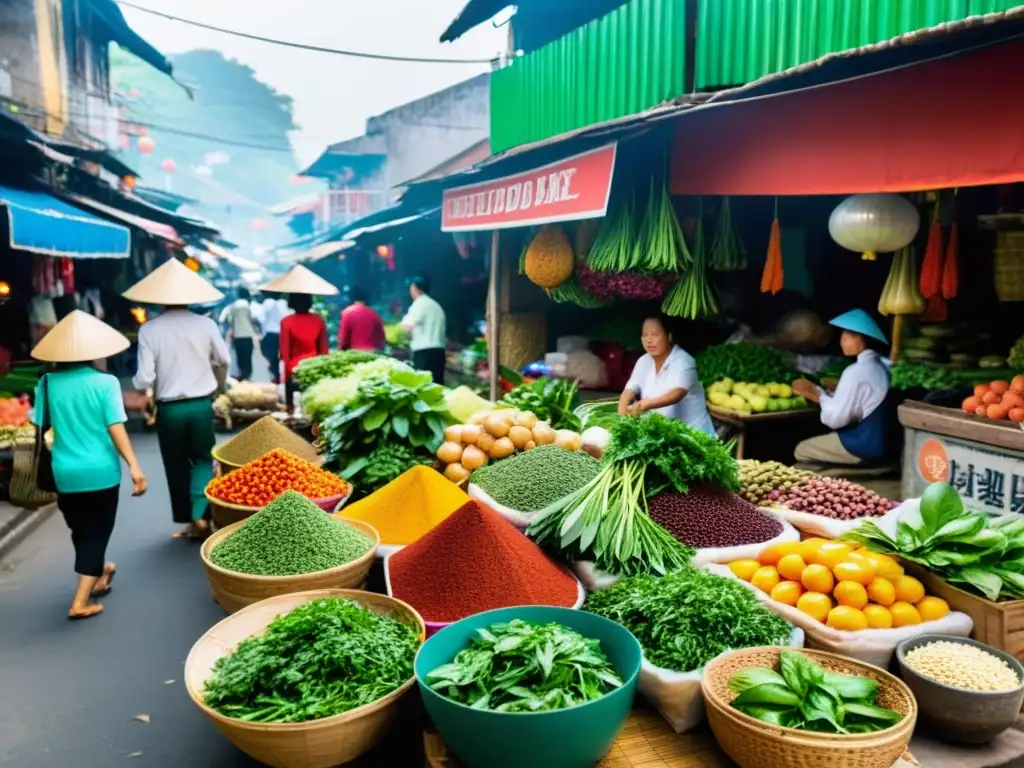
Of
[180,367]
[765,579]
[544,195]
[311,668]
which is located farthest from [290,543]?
[544,195]

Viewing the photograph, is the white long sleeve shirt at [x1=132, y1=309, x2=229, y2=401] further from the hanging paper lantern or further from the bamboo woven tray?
the hanging paper lantern

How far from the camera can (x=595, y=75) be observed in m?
7.52

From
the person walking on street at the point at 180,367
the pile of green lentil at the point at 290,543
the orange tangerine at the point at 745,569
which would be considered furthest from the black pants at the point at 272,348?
the orange tangerine at the point at 745,569

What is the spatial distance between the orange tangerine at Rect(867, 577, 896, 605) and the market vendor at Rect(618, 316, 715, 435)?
248cm

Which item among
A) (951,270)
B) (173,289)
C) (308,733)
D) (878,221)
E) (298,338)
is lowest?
(308,733)

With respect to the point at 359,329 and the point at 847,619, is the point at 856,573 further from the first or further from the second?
the point at 359,329

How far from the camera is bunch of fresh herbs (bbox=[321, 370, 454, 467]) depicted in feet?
15.7

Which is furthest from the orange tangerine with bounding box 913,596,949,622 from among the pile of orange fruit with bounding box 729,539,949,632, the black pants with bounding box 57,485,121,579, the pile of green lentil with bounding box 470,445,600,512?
the black pants with bounding box 57,485,121,579

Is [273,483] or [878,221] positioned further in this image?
[878,221]

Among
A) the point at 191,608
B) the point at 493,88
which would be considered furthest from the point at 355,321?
the point at 191,608

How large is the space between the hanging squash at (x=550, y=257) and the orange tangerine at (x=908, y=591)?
170 inches

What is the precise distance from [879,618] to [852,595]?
0.11 metres

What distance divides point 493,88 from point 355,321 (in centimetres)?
346

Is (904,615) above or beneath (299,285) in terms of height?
beneath
